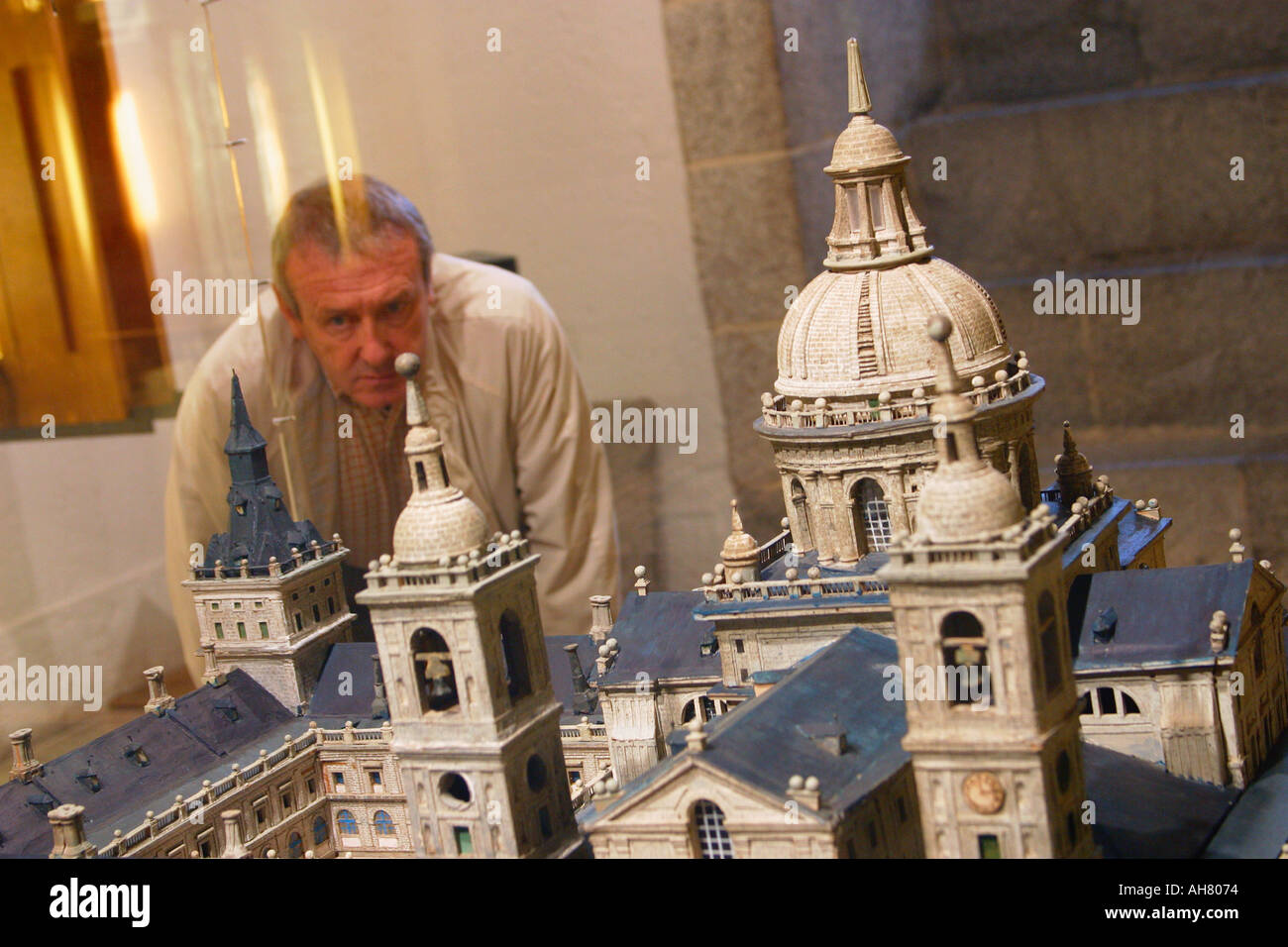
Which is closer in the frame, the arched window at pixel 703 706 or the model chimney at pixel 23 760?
the arched window at pixel 703 706

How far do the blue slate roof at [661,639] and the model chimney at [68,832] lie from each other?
39.9ft

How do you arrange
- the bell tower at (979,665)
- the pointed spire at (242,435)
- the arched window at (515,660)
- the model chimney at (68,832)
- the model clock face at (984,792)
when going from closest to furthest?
1. the bell tower at (979,665)
2. the model clock face at (984,792)
3. the arched window at (515,660)
4. the model chimney at (68,832)
5. the pointed spire at (242,435)

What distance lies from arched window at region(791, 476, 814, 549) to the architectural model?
0.07 m

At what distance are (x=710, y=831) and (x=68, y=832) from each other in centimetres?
1572

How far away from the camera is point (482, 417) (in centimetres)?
4700

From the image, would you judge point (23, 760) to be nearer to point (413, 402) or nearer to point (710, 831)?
point (413, 402)

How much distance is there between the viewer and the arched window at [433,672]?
36.2 metres

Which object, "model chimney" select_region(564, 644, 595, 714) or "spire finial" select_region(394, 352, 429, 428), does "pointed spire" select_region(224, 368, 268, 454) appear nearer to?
"model chimney" select_region(564, 644, 595, 714)

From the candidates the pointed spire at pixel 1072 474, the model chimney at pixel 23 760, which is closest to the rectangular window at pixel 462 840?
the model chimney at pixel 23 760

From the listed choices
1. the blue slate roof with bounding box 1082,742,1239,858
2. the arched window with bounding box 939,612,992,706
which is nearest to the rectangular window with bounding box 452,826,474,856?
the arched window with bounding box 939,612,992,706

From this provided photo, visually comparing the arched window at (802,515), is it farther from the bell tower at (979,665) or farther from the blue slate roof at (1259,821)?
the blue slate roof at (1259,821)
